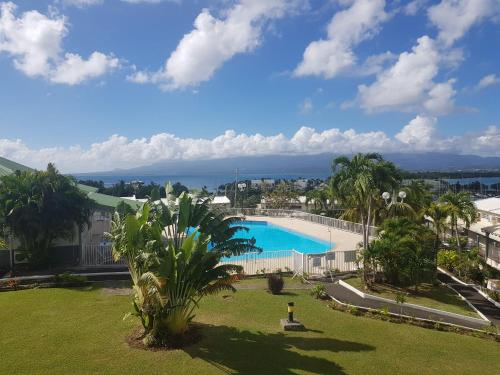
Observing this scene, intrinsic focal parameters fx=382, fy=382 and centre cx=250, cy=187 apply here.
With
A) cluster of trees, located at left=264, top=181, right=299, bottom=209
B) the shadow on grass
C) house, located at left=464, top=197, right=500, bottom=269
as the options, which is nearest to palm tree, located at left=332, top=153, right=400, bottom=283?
house, located at left=464, top=197, right=500, bottom=269

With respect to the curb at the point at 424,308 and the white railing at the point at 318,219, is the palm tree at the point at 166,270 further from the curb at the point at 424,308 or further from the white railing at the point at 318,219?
the white railing at the point at 318,219

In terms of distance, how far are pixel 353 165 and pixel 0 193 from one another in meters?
16.7

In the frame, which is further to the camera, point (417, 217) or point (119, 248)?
point (417, 217)

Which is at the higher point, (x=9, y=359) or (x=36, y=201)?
(x=36, y=201)

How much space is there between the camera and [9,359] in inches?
353

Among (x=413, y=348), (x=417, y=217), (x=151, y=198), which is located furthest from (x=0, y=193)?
(x=417, y=217)

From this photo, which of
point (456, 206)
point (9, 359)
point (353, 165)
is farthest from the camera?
point (456, 206)

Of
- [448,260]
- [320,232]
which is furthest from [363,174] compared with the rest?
[320,232]

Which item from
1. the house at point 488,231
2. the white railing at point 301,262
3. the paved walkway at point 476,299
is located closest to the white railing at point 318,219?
the white railing at point 301,262

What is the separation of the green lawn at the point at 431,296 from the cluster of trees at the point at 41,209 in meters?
13.7

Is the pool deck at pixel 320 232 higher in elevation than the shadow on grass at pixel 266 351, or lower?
lower

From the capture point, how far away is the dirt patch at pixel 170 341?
9.84 meters

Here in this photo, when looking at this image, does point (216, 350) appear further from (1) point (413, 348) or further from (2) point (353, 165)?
(2) point (353, 165)

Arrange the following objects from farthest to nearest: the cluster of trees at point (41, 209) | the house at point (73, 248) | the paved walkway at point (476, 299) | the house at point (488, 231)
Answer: the house at point (488, 231)
the house at point (73, 248)
the cluster of trees at point (41, 209)
the paved walkway at point (476, 299)
